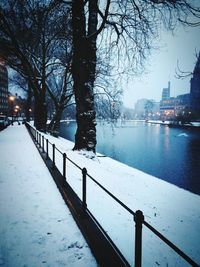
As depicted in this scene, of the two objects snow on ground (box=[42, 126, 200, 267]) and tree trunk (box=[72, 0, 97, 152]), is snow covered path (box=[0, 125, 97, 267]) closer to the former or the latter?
snow on ground (box=[42, 126, 200, 267])

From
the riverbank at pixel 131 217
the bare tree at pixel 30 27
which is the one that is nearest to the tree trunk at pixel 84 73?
the bare tree at pixel 30 27

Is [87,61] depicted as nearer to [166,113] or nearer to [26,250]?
[26,250]

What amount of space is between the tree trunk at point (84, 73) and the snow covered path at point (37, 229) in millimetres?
→ 4704

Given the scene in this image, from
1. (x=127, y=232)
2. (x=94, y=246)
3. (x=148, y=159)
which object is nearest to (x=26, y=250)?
(x=94, y=246)

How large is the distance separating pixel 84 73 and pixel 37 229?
879cm

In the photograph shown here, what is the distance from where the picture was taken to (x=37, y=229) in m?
4.26

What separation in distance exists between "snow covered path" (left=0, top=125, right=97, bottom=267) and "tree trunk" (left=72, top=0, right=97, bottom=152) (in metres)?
4.70

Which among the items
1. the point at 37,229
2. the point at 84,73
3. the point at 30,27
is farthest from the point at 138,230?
the point at 30,27

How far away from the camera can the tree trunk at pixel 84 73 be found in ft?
36.3

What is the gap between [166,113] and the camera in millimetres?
168375

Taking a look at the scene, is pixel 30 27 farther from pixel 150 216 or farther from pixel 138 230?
pixel 138 230

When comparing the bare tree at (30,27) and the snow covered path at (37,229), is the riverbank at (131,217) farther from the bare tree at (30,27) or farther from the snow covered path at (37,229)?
the bare tree at (30,27)

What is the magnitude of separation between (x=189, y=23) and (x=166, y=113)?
167186 millimetres

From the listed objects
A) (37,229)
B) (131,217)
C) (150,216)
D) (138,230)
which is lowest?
(150,216)
